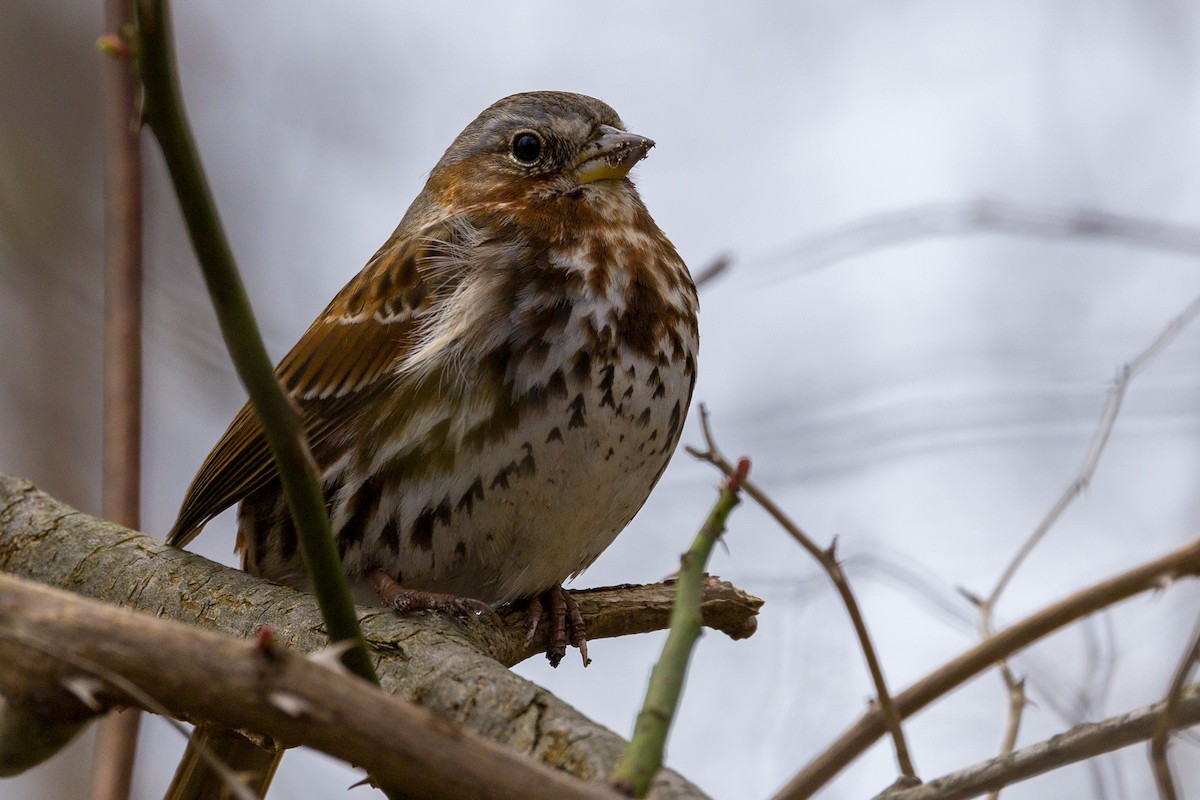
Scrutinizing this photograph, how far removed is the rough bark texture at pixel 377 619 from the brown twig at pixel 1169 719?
68 centimetres

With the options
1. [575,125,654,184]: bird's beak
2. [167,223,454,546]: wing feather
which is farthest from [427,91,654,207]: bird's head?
[167,223,454,546]: wing feather

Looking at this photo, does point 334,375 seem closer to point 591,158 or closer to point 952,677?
point 591,158

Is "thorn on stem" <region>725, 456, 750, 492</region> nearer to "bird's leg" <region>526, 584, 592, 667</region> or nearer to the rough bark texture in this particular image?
the rough bark texture

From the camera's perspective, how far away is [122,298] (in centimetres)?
287

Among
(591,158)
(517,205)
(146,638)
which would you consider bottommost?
(146,638)

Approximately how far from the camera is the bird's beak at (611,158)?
4.07 meters

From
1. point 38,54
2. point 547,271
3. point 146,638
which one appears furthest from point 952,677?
point 38,54

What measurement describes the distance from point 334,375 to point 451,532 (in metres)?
0.68

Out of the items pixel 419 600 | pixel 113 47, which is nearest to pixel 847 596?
pixel 113 47

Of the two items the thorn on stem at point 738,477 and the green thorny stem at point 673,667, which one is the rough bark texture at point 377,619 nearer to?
the green thorny stem at point 673,667

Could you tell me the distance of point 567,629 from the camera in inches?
136

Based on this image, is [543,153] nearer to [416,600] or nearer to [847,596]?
[416,600]

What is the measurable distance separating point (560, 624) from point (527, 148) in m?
1.58

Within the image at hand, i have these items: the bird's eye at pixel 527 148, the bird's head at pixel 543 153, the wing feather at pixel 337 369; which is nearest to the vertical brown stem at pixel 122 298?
the wing feather at pixel 337 369
